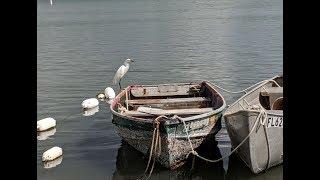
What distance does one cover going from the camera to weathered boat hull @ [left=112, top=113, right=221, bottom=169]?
9.59 meters

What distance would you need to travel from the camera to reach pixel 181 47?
3838 centimetres

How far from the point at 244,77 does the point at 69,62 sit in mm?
14808

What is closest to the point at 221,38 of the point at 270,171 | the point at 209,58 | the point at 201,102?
the point at 209,58

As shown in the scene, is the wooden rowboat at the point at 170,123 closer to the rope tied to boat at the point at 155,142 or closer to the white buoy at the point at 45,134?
the rope tied to boat at the point at 155,142

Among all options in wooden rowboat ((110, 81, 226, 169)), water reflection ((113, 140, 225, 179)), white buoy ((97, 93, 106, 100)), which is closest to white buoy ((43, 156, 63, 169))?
water reflection ((113, 140, 225, 179))

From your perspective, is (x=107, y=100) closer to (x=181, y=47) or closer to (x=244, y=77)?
(x=244, y=77)

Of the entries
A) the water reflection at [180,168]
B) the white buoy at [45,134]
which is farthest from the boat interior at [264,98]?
the white buoy at [45,134]

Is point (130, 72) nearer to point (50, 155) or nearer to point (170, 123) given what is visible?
point (50, 155)

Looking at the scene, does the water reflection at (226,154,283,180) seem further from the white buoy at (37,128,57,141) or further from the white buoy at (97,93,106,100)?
the white buoy at (97,93,106,100)

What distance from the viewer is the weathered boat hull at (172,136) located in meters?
9.59

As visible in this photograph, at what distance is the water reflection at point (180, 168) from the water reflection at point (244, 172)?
0.24 meters

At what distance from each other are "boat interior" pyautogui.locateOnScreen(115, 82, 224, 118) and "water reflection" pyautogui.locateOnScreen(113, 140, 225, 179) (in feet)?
3.74

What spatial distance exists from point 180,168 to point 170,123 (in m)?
1.46

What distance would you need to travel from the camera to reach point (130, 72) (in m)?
27.7
